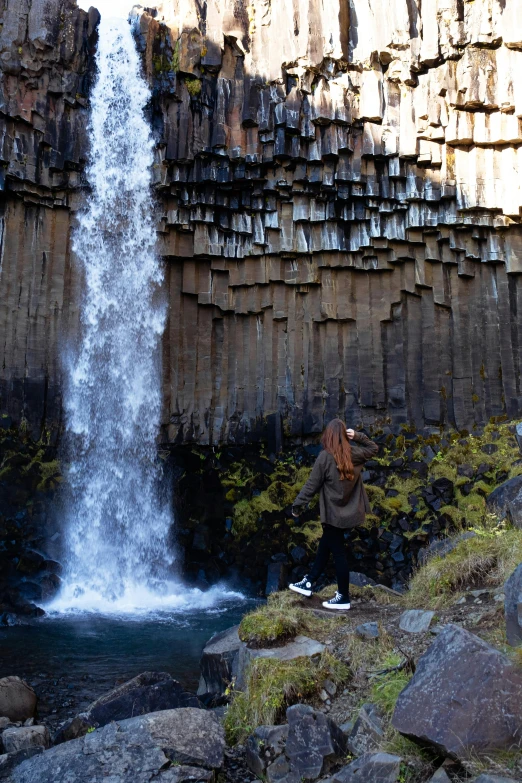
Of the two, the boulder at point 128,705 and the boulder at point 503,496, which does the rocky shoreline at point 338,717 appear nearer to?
the boulder at point 128,705

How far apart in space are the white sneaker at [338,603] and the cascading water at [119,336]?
7472 mm

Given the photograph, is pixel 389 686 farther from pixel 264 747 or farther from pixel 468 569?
pixel 468 569

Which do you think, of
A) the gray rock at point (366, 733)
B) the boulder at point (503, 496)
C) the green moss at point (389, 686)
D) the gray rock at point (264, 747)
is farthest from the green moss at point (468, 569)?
the gray rock at point (264, 747)

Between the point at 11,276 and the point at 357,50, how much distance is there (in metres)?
8.31

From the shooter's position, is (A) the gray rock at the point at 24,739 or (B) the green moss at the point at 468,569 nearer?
(A) the gray rock at the point at 24,739

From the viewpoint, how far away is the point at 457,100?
13859mm

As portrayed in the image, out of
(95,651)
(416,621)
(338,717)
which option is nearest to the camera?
(338,717)

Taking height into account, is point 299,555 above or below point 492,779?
above

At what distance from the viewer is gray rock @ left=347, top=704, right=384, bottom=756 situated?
13.0 ft

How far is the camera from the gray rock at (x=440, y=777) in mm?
3336

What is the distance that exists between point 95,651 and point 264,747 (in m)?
4.82

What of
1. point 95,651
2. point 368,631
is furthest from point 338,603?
point 95,651

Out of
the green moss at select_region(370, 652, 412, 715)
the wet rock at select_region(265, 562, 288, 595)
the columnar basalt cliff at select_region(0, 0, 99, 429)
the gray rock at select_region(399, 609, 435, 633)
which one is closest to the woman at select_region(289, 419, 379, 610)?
the gray rock at select_region(399, 609, 435, 633)

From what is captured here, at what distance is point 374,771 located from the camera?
3.51 metres
